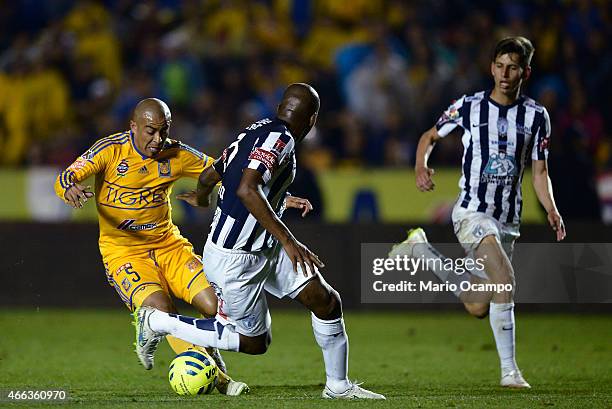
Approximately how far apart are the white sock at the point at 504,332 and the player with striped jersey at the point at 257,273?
4.12 ft

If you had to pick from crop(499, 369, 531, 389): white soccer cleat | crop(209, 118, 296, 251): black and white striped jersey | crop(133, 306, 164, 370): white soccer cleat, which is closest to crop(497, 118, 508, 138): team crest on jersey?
crop(499, 369, 531, 389): white soccer cleat

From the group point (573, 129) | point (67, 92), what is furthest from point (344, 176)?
point (67, 92)

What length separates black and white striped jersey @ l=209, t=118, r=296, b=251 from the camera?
240 inches

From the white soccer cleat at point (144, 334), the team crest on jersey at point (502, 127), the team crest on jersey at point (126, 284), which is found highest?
the team crest on jersey at point (502, 127)

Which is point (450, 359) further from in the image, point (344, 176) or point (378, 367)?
point (344, 176)

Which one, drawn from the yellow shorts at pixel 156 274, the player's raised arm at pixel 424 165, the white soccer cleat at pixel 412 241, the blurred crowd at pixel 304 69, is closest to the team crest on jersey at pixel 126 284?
the yellow shorts at pixel 156 274

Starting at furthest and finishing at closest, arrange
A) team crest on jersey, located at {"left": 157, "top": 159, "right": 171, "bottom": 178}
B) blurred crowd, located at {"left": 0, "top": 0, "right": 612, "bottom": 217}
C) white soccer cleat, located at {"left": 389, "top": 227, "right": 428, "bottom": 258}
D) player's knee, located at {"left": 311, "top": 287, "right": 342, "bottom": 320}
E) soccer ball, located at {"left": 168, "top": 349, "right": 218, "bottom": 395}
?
blurred crowd, located at {"left": 0, "top": 0, "right": 612, "bottom": 217}
white soccer cleat, located at {"left": 389, "top": 227, "right": 428, "bottom": 258}
team crest on jersey, located at {"left": 157, "top": 159, "right": 171, "bottom": 178}
soccer ball, located at {"left": 168, "top": 349, "right": 218, "bottom": 395}
player's knee, located at {"left": 311, "top": 287, "right": 342, "bottom": 320}

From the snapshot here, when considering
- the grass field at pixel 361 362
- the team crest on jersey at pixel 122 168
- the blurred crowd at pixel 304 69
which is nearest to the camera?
the grass field at pixel 361 362

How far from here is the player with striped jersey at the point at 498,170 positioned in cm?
737

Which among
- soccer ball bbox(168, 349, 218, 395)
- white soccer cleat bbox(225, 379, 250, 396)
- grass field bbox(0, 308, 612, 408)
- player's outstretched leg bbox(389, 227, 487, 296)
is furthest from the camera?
player's outstretched leg bbox(389, 227, 487, 296)

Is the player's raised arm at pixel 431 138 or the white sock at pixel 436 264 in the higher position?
the player's raised arm at pixel 431 138

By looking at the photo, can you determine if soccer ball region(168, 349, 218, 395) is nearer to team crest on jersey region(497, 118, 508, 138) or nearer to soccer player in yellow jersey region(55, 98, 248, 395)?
soccer player in yellow jersey region(55, 98, 248, 395)

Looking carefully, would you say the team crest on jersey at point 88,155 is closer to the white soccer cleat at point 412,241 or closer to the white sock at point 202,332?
the white sock at point 202,332

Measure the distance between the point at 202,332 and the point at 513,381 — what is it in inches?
87.5
